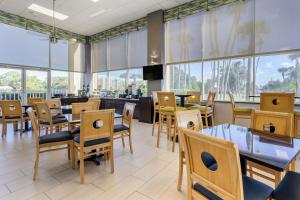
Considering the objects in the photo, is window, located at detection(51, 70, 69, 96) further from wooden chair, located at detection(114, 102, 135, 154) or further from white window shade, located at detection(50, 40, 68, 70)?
wooden chair, located at detection(114, 102, 135, 154)

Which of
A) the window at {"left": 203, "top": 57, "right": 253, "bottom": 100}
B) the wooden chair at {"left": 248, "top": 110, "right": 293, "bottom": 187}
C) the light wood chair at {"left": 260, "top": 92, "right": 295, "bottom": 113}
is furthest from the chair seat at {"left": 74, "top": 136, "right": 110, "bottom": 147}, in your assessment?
the window at {"left": 203, "top": 57, "right": 253, "bottom": 100}

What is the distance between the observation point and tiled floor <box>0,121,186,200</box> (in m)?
1.89

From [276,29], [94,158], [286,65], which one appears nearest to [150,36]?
[276,29]

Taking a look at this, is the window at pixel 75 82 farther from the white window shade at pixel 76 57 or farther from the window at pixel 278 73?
the window at pixel 278 73

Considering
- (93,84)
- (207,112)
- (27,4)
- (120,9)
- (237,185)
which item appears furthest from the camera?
(93,84)

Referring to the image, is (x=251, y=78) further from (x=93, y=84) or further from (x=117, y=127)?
(x=93, y=84)

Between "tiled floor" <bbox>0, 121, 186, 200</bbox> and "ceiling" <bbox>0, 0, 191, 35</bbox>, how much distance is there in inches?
165

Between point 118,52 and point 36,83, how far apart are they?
133 inches

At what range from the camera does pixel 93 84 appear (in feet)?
27.5

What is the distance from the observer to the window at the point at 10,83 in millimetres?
5855

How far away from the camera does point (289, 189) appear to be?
115cm

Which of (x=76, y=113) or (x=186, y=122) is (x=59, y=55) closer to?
(x=76, y=113)

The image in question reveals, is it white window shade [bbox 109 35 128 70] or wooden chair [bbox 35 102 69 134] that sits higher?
white window shade [bbox 109 35 128 70]

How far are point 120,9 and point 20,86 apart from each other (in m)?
4.50
